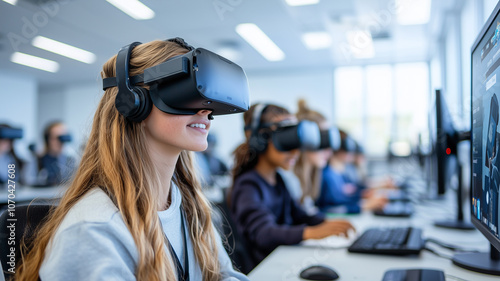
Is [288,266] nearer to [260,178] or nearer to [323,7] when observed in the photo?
[260,178]

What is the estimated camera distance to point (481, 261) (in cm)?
102

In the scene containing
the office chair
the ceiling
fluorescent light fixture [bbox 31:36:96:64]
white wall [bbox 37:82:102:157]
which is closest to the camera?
the office chair

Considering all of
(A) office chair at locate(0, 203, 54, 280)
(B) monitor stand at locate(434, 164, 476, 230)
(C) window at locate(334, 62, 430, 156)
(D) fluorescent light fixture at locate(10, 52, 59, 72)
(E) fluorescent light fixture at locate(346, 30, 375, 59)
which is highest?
(E) fluorescent light fixture at locate(346, 30, 375, 59)

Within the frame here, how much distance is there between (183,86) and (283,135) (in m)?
0.88

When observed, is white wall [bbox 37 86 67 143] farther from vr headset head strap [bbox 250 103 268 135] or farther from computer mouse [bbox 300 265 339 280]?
computer mouse [bbox 300 265 339 280]

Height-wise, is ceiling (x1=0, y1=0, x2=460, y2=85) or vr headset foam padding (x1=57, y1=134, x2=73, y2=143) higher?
ceiling (x1=0, y1=0, x2=460, y2=85)

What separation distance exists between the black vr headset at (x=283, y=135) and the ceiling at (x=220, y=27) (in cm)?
41

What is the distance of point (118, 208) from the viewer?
665 mm

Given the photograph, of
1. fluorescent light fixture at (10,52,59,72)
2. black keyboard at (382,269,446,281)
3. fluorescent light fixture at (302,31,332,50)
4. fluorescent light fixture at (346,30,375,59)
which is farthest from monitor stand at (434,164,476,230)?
fluorescent light fixture at (10,52,59,72)

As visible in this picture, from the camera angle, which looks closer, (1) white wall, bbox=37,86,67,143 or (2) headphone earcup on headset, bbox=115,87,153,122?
(2) headphone earcup on headset, bbox=115,87,153,122

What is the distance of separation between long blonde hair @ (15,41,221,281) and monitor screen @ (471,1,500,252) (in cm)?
60

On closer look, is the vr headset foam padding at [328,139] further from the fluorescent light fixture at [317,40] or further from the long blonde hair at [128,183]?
the fluorescent light fixture at [317,40]

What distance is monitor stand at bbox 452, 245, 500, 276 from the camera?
95 cm

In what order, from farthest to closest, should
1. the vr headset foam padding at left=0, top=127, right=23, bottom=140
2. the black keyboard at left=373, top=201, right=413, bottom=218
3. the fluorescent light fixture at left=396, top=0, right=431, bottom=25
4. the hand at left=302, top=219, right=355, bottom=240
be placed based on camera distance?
the fluorescent light fixture at left=396, top=0, right=431, bottom=25 → the vr headset foam padding at left=0, top=127, right=23, bottom=140 → the black keyboard at left=373, top=201, right=413, bottom=218 → the hand at left=302, top=219, right=355, bottom=240
